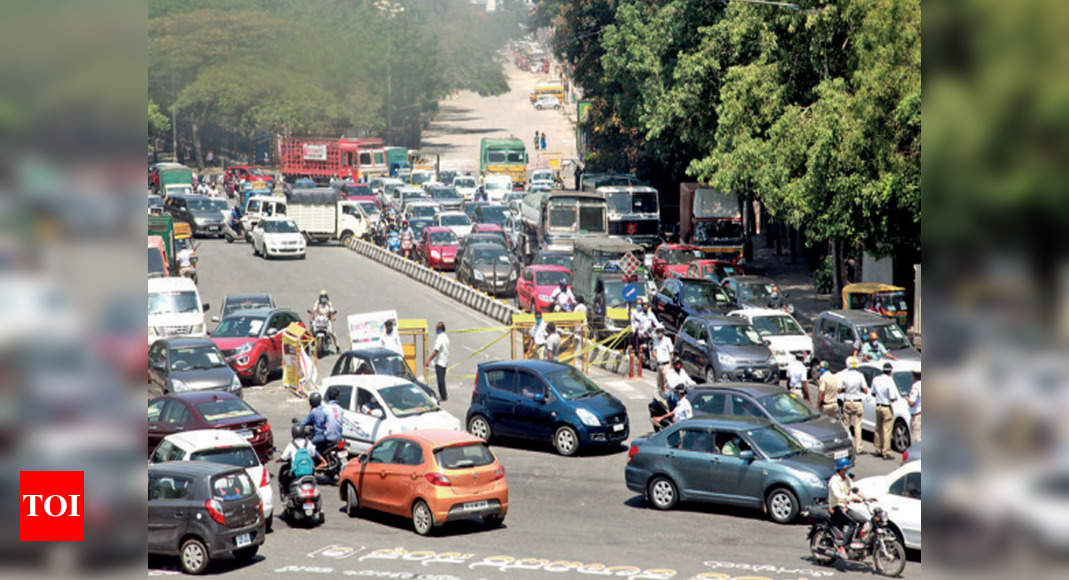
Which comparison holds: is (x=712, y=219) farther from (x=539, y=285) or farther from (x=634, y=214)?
(x=539, y=285)

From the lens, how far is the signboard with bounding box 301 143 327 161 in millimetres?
87938

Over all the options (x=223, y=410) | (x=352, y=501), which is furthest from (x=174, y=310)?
(x=352, y=501)

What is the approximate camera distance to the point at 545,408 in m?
22.7

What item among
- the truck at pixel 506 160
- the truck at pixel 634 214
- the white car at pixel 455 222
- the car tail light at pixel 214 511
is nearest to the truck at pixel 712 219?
the truck at pixel 634 214

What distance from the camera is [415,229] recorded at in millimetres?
55094

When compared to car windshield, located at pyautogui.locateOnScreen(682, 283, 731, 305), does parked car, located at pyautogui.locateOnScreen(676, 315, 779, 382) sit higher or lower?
lower

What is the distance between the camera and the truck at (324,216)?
185ft

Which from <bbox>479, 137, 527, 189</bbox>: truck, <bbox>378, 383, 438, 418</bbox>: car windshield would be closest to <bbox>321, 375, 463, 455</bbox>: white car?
<bbox>378, 383, 438, 418</bbox>: car windshield

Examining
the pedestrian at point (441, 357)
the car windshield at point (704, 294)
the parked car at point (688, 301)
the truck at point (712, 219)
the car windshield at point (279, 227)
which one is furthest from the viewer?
the car windshield at point (279, 227)

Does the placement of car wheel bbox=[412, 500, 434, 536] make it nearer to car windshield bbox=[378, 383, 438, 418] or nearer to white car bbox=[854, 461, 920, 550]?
car windshield bbox=[378, 383, 438, 418]

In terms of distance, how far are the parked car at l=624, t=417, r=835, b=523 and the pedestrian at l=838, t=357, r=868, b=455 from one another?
3.72m

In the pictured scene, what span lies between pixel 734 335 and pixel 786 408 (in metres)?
7.15

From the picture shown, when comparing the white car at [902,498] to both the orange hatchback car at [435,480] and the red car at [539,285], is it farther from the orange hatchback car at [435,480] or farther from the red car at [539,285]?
the red car at [539,285]

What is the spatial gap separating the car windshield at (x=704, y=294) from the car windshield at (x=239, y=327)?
12.1m
